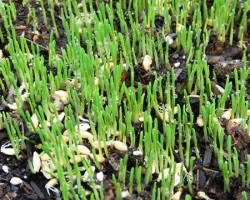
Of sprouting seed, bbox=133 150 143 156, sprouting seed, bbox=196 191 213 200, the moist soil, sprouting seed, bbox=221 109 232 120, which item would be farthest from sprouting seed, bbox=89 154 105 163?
sprouting seed, bbox=221 109 232 120

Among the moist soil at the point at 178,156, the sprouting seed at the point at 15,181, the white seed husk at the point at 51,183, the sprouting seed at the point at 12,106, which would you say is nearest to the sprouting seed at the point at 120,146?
the moist soil at the point at 178,156

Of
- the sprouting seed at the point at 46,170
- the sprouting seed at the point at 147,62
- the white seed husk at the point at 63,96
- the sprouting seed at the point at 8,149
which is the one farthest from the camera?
the sprouting seed at the point at 147,62

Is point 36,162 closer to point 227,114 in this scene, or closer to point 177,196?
point 177,196

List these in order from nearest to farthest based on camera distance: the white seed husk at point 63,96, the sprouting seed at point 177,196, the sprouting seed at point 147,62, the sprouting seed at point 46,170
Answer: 1. the sprouting seed at point 177,196
2. the sprouting seed at point 46,170
3. the white seed husk at point 63,96
4. the sprouting seed at point 147,62

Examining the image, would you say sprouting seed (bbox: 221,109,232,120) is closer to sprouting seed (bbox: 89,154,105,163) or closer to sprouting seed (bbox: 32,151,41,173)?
sprouting seed (bbox: 89,154,105,163)

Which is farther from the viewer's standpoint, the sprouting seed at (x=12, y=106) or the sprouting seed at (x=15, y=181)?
the sprouting seed at (x=12, y=106)

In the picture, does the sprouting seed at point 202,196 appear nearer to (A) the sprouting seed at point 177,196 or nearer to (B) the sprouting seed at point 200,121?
(A) the sprouting seed at point 177,196

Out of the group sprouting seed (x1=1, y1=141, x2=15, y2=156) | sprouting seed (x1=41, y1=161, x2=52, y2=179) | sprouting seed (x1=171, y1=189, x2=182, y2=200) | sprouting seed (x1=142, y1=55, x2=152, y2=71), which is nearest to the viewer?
sprouting seed (x1=171, y1=189, x2=182, y2=200)

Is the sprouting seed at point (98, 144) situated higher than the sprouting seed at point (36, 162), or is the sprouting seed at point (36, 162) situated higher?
the sprouting seed at point (98, 144)

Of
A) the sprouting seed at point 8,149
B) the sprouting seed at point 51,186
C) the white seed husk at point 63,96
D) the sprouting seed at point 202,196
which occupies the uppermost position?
the white seed husk at point 63,96

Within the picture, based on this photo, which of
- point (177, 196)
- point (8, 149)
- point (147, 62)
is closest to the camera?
point (177, 196)

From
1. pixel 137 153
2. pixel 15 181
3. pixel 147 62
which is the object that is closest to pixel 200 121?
pixel 137 153

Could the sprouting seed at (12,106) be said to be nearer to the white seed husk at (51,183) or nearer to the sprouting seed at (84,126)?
the sprouting seed at (84,126)
